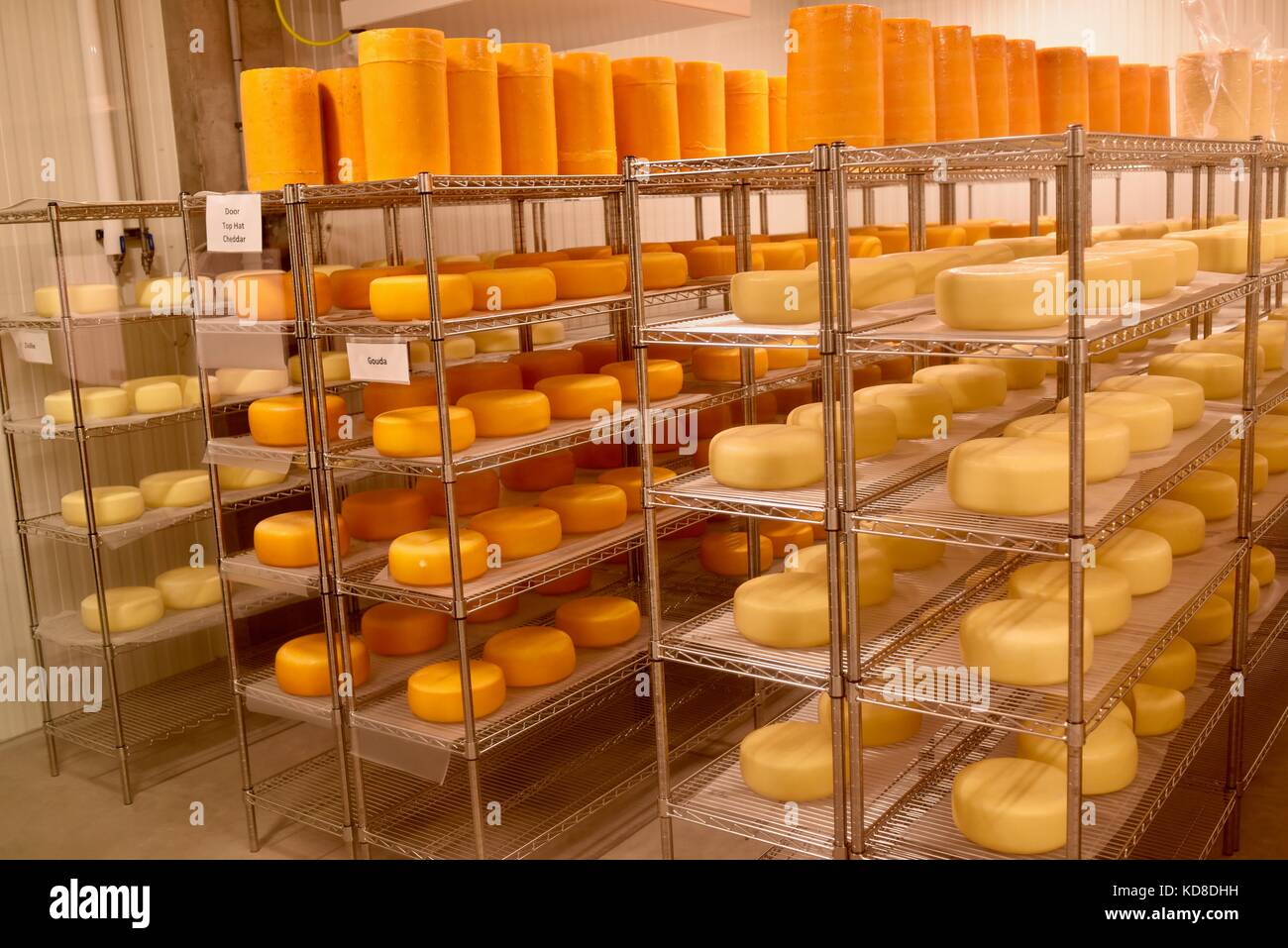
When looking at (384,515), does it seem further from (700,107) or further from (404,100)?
(700,107)

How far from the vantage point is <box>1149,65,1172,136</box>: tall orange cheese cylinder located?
488cm

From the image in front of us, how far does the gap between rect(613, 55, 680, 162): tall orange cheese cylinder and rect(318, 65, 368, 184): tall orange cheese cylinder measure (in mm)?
881

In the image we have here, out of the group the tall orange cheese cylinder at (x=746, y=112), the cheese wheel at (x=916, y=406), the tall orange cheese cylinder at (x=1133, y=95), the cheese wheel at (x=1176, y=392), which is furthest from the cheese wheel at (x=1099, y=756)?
the tall orange cheese cylinder at (x=1133, y=95)

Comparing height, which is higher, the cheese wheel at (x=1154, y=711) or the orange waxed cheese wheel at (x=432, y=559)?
the orange waxed cheese wheel at (x=432, y=559)

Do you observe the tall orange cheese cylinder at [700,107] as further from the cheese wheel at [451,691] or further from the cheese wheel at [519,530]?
the cheese wheel at [451,691]

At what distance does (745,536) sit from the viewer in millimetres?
4480

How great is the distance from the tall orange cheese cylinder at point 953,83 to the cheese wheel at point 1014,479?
1172 millimetres

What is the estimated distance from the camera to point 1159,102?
4.96 meters

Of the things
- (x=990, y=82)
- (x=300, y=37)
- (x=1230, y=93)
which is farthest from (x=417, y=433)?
(x=1230, y=93)

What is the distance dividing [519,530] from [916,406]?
122 centimetres

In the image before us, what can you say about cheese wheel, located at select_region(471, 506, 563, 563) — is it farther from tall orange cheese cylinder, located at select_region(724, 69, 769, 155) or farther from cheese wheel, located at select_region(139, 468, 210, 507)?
tall orange cheese cylinder, located at select_region(724, 69, 769, 155)

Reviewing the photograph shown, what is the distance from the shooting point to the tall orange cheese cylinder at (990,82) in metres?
3.72
